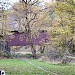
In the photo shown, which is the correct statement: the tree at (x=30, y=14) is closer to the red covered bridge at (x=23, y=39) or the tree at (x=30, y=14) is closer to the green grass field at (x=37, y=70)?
the red covered bridge at (x=23, y=39)

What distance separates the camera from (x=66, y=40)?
30.9 metres

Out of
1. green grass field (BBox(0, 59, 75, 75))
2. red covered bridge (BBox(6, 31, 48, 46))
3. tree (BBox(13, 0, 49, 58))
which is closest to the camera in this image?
green grass field (BBox(0, 59, 75, 75))

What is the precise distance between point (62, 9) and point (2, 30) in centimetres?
2587

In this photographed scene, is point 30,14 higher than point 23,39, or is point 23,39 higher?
point 30,14

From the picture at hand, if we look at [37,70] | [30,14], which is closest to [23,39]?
[30,14]

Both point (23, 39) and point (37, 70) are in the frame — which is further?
point (23, 39)

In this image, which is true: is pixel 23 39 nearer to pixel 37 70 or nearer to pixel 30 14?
pixel 30 14

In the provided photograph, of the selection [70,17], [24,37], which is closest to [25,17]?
[24,37]

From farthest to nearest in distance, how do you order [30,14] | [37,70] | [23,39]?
[23,39]
[30,14]
[37,70]

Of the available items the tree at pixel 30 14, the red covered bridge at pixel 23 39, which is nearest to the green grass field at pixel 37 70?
the tree at pixel 30 14

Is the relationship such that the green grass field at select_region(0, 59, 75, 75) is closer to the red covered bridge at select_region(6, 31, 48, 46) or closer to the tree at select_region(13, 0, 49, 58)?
the tree at select_region(13, 0, 49, 58)

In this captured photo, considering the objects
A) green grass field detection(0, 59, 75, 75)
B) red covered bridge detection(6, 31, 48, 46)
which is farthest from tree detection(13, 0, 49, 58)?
green grass field detection(0, 59, 75, 75)

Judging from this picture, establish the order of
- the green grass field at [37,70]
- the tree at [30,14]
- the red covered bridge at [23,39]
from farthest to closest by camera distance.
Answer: the red covered bridge at [23,39]
the tree at [30,14]
the green grass field at [37,70]

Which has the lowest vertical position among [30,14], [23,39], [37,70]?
[37,70]
